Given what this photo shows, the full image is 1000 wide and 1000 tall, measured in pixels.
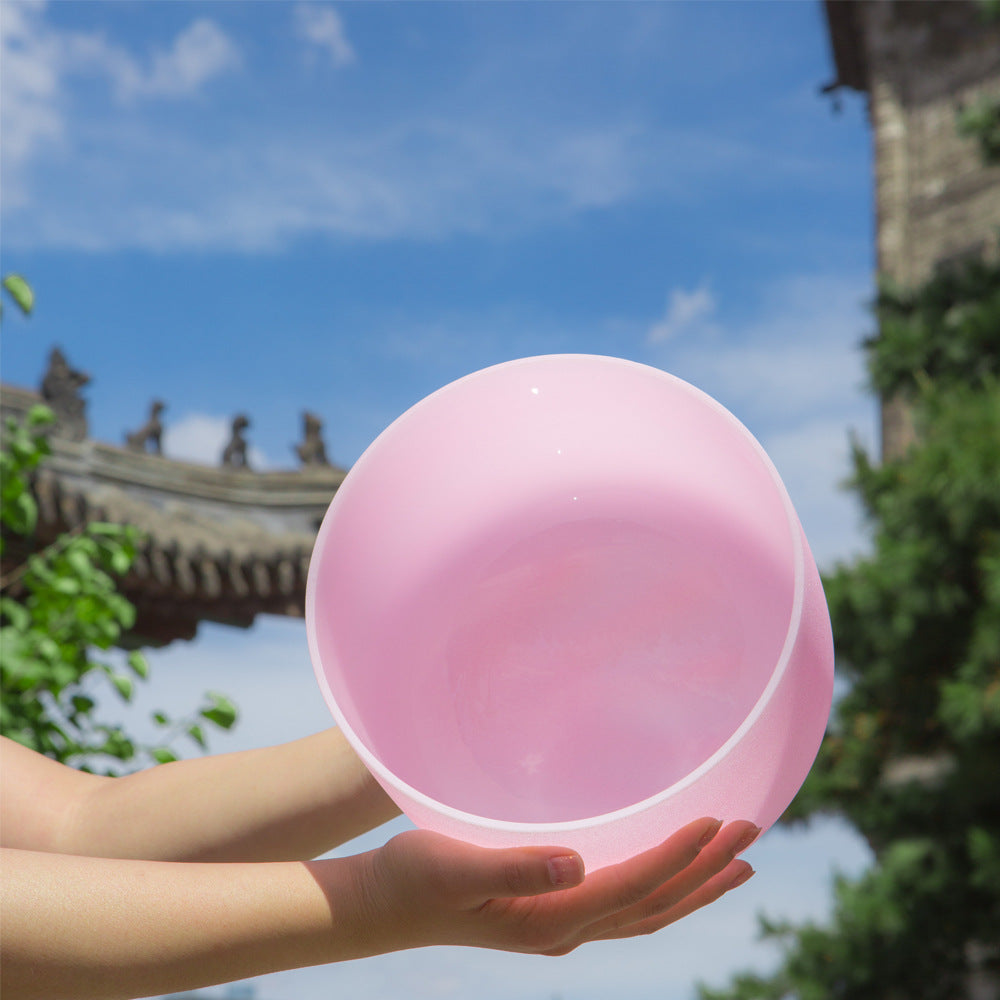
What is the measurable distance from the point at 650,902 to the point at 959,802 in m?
4.15

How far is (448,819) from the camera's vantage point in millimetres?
798

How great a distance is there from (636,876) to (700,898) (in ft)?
0.50

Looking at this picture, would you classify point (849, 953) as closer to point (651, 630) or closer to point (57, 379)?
point (651, 630)

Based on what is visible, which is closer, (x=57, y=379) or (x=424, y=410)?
(x=424, y=410)

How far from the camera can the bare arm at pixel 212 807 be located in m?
1.12

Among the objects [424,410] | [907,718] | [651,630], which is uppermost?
[907,718]

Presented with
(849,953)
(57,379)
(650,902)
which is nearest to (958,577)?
(849,953)

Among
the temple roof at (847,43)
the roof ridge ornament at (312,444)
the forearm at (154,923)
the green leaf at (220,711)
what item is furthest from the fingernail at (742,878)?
the temple roof at (847,43)

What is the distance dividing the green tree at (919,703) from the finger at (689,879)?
348cm

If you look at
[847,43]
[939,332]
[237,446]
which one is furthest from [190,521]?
[847,43]

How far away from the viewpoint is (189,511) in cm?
814

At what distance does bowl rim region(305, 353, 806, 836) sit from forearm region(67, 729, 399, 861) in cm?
19

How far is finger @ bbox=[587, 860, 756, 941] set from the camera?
0.90m

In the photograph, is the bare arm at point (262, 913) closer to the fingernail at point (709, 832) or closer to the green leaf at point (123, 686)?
the fingernail at point (709, 832)
